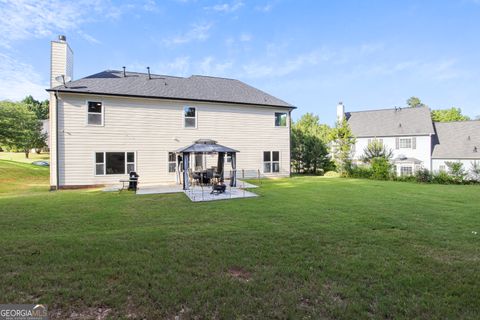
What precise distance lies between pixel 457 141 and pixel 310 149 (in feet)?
53.6

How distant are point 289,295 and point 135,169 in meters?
15.0

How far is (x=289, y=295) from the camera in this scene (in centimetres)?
321

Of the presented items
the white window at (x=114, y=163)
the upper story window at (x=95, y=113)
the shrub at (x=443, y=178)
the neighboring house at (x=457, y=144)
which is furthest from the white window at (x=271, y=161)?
the neighboring house at (x=457, y=144)

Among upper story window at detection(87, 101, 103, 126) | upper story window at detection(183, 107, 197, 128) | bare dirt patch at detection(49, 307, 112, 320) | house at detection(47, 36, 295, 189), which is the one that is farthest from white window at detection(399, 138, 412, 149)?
bare dirt patch at detection(49, 307, 112, 320)

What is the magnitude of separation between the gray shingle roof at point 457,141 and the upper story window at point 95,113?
31474 mm

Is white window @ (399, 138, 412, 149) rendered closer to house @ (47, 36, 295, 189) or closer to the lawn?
house @ (47, 36, 295, 189)

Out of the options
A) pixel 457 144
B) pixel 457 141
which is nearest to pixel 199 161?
pixel 457 144

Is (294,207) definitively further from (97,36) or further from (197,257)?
(97,36)

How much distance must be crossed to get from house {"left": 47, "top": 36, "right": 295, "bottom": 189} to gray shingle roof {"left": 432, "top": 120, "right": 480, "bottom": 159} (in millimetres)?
19296

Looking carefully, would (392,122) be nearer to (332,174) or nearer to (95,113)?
(332,174)

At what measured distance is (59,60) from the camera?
16.0 meters

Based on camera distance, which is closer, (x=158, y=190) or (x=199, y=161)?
(x=158, y=190)

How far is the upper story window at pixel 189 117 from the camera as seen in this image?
17.6 meters

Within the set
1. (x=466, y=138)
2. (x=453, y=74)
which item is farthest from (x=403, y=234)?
(x=466, y=138)
